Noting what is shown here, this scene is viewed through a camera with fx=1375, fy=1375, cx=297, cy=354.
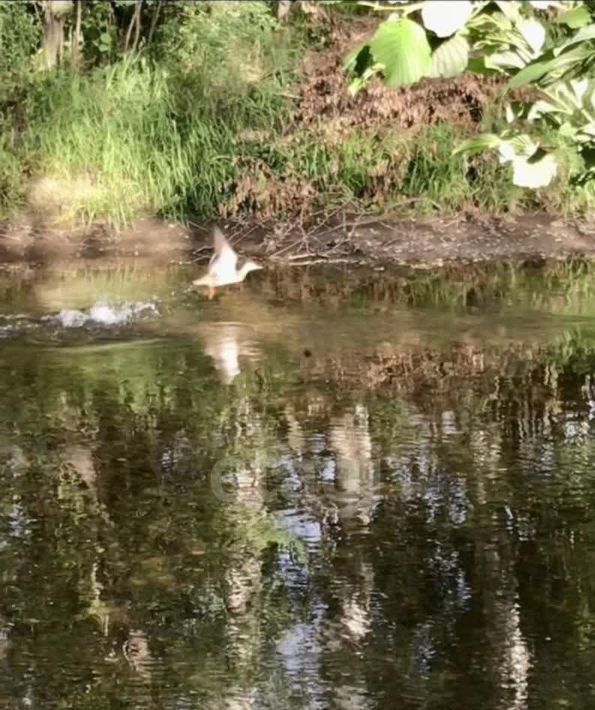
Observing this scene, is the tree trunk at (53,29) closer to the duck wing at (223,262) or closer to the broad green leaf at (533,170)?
the duck wing at (223,262)

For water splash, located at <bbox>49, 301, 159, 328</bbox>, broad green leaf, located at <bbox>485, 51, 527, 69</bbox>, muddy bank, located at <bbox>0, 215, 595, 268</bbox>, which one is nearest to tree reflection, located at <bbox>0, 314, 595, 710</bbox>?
water splash, located at <bbox>49, 301, 159, 328</bbox>

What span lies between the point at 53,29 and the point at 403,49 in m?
13.6

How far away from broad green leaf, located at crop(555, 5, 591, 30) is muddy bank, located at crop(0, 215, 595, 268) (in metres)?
9.62

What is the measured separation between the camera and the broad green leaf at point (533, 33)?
1752 mm

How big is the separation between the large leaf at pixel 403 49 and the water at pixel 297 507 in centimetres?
251

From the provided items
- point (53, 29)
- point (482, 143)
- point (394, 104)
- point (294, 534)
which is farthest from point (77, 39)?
point (482, 143)

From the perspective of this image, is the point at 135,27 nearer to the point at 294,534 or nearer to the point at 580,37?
the point at 294,534

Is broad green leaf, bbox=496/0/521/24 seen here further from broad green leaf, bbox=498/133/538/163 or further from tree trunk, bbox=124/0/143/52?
tree trunk, bbox=124/0/143/52

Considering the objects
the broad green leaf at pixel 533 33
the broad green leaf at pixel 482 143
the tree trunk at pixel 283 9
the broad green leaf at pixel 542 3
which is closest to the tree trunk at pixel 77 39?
the tree trunk at pixel 283 9

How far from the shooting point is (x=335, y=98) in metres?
13.2

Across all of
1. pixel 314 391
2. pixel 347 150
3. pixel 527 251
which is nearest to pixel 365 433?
pixel 314 391

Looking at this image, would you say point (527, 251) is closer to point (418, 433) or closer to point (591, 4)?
point (418, 433)

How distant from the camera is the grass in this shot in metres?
12.5

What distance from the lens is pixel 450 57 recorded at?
1705 millimetres
